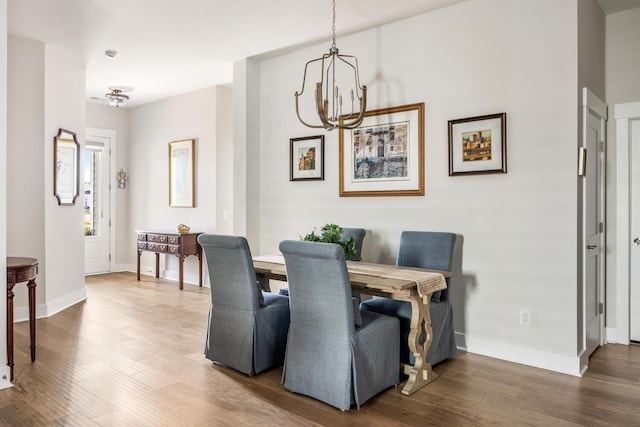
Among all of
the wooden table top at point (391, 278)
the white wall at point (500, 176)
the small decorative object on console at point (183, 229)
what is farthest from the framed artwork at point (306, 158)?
the small decorative object on console at point (183, 229)

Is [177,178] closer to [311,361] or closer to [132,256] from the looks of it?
[132,256]

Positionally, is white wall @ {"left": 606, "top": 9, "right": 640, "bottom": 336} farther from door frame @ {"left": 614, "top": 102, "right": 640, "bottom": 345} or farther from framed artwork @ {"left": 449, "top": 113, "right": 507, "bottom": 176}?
framed artwork @ {"left": 449, "top": 113, "right": 507, "bottom": 176}

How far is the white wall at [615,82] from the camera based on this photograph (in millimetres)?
3822

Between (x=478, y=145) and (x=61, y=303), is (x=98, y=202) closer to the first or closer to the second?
(x=61, y=303)

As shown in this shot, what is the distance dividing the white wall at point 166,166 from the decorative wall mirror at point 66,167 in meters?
1.72

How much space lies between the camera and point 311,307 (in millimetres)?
2738

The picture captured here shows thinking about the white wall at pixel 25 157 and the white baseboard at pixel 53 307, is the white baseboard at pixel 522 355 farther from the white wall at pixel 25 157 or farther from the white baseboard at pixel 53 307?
the white wall at pixel 25 157

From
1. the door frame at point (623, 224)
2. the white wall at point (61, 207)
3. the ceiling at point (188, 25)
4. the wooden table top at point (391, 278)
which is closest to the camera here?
the wooden table top at point (391, 278)

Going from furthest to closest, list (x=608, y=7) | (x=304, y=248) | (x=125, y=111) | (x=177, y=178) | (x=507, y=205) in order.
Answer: (x=125, y=111)
(x=177, y=178)
(x=608, y=7)
(x=507, y=205)
(x=304, y=248)

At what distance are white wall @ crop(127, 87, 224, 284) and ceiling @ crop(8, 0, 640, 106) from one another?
125 cm

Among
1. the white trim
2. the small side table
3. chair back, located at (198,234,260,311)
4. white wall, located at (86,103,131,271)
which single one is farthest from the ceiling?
the white trim

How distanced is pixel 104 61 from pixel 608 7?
199 inches

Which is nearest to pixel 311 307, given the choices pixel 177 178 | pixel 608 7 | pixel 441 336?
pixel 441 336

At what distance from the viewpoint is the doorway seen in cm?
736
